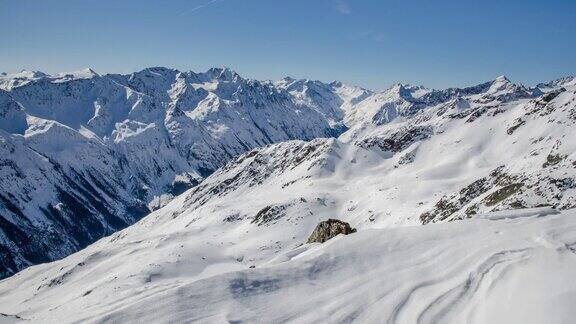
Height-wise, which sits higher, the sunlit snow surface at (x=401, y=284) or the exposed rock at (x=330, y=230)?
the sunlit snow surface at (x=401, y=284)

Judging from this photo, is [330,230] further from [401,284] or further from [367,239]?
[401,284]

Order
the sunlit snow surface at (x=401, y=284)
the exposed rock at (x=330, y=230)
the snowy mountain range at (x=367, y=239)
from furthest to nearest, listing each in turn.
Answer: the exposed rock at (x=330, y=230)
the snowy mountain range at (x=367, y=239)
the sunlit snow surface at (x=401, y=284)

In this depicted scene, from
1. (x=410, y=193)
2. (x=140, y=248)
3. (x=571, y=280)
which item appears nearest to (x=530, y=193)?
(x=571, y=280)

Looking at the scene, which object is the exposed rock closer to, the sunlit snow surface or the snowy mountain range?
the snowy mountain range

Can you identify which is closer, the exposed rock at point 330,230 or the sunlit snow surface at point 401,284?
the sunlit snow surface at point 401,284

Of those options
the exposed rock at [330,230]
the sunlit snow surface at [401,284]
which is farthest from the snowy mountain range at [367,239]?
the exposed rock at [330,230]

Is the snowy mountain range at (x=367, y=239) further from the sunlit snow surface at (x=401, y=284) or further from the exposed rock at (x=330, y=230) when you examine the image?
the exposed rock at (x=330, y=230)

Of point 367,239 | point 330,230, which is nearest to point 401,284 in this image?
point 367,239

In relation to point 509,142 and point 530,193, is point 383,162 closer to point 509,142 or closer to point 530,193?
point 509,142

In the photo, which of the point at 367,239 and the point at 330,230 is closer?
the point at 367,239
